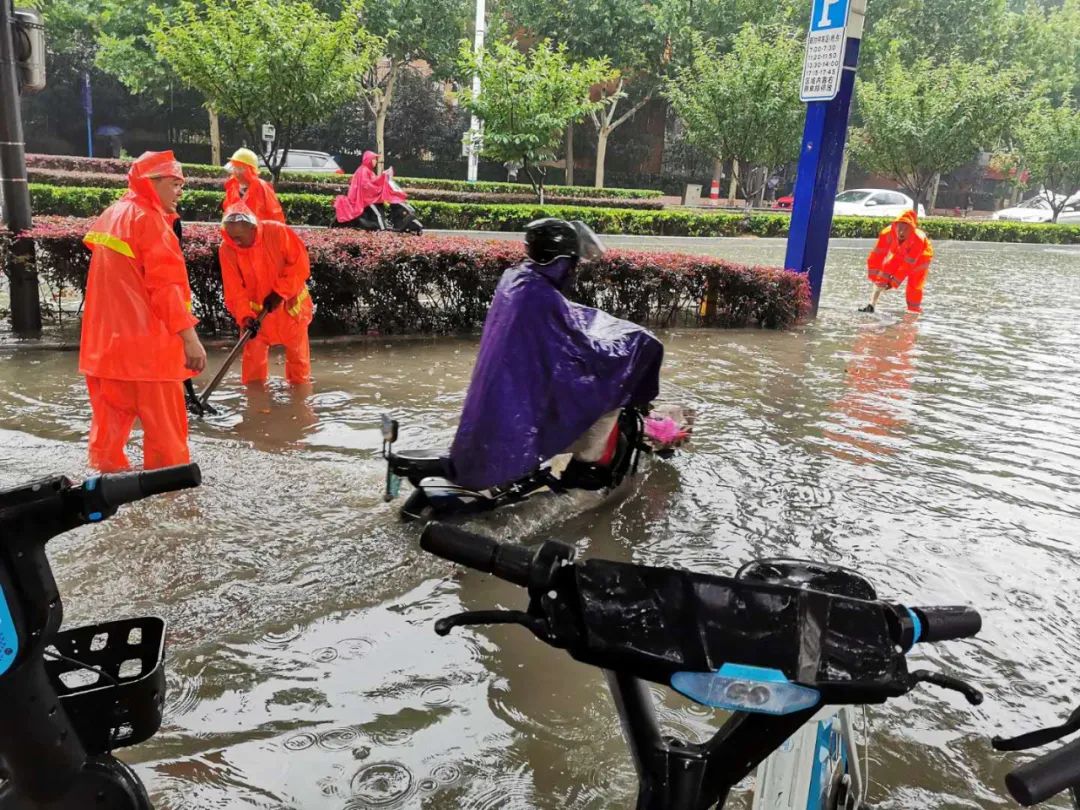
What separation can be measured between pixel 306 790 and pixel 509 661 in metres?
0.93

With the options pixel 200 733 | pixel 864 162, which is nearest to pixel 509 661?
pixel 200 733

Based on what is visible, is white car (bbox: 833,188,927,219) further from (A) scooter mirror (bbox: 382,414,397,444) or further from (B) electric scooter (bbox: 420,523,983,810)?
(B) electric scooter (bbox: 420,523,983,810)

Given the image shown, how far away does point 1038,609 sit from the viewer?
3.71 metres

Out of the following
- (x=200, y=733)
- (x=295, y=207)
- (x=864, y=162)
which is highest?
(x=864, y=162)

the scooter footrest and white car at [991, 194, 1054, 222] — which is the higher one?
white car at [991, 194, 1054, 222]

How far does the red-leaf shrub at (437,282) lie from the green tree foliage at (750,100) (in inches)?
517

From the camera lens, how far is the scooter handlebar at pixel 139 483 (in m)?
1.41

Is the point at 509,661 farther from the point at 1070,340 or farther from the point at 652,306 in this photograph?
the point at 1070,340

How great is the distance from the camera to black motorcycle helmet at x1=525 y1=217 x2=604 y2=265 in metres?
3.89

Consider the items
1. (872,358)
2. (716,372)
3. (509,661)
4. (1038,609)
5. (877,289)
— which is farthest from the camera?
(877,289)

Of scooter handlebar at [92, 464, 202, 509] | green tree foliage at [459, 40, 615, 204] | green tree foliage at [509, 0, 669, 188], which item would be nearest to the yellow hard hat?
scooter handlebar at [92, 464, 202, 509]

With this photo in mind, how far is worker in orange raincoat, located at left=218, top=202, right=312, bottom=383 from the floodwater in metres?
0.53

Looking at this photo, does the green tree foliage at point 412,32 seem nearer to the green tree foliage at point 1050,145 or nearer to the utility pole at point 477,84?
the utility pole at point 477,84

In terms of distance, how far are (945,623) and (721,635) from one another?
41 centimetres
